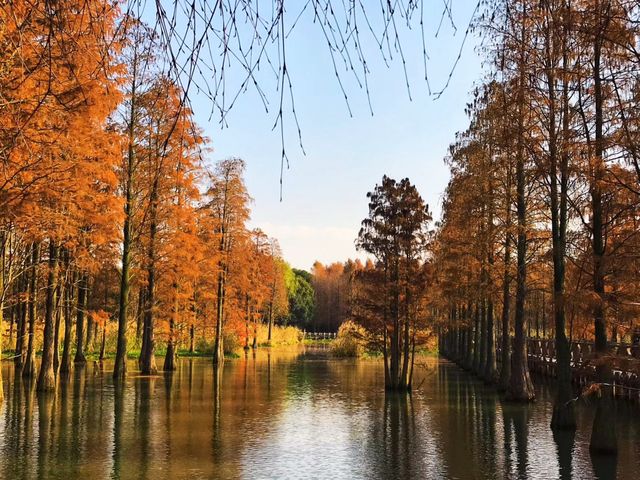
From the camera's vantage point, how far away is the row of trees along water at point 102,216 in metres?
13.3

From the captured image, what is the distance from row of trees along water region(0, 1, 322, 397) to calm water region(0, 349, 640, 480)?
4.82 metres

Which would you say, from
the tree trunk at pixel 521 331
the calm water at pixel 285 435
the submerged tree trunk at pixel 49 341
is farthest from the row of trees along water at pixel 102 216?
the tree trunk at pixel 521 331

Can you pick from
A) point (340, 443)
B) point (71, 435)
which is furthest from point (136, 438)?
point (340, 443)

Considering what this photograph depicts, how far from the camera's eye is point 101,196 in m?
20.2

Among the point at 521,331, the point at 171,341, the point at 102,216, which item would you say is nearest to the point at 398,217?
the point at 521,331

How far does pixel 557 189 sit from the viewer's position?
17.8 m

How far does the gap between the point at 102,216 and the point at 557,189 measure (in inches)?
567

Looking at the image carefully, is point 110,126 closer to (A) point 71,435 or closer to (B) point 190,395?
(B) point 190,395

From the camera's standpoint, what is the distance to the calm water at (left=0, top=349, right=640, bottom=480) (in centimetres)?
1155

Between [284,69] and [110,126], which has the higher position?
[110,126]

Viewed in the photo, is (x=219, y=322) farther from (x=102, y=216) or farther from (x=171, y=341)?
(x=102, y=216)

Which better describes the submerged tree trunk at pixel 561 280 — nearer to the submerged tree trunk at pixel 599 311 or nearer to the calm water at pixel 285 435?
the calm water at pixel 285 435

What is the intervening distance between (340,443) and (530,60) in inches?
428

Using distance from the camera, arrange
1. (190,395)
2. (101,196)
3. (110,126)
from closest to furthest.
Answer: (101,196) < (190,395) < (110,126)
